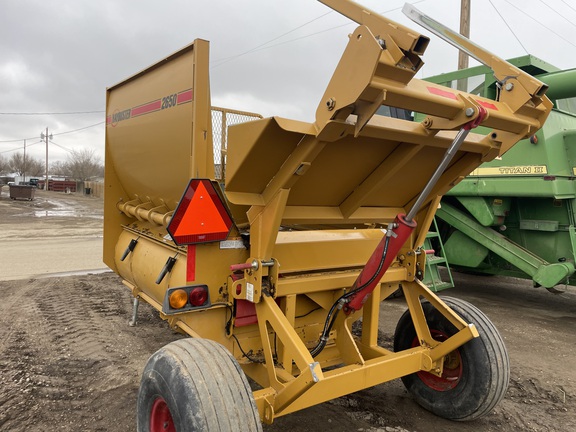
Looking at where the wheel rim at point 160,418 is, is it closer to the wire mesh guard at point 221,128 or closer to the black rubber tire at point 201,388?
the black rubber tire at point 201,388

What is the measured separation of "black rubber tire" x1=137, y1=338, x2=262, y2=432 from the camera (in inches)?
75.6

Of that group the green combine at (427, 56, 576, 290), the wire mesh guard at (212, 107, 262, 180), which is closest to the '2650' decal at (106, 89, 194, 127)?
the wire mesh guard at (212, 107, 262, 180)

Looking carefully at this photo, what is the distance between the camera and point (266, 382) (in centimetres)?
277

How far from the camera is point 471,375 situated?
2.89 m

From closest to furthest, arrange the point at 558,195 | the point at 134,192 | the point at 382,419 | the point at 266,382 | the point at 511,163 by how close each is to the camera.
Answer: the point at 266,382, the point at 382,419, the point at 134,192, the point at 558,195, the point at 511,163

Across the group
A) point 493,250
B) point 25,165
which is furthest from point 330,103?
point 25,165

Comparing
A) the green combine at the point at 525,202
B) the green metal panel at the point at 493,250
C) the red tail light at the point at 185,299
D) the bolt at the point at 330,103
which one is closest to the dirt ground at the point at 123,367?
the green metal panel at the point at 493,250

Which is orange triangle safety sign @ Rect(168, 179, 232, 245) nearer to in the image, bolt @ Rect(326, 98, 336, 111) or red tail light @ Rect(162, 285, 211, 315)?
Result: red tail light @ Rect(162, 285, 211, 315)

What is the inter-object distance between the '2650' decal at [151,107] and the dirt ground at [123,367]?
7.14 ft

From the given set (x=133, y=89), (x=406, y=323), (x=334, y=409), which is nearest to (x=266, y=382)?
(x=334, y=409)

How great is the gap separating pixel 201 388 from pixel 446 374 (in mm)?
1951

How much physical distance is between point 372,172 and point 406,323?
1.37 meters

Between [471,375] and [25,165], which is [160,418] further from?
[25,165]

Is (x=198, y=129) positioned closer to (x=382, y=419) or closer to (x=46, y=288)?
(x=382, y=419)
